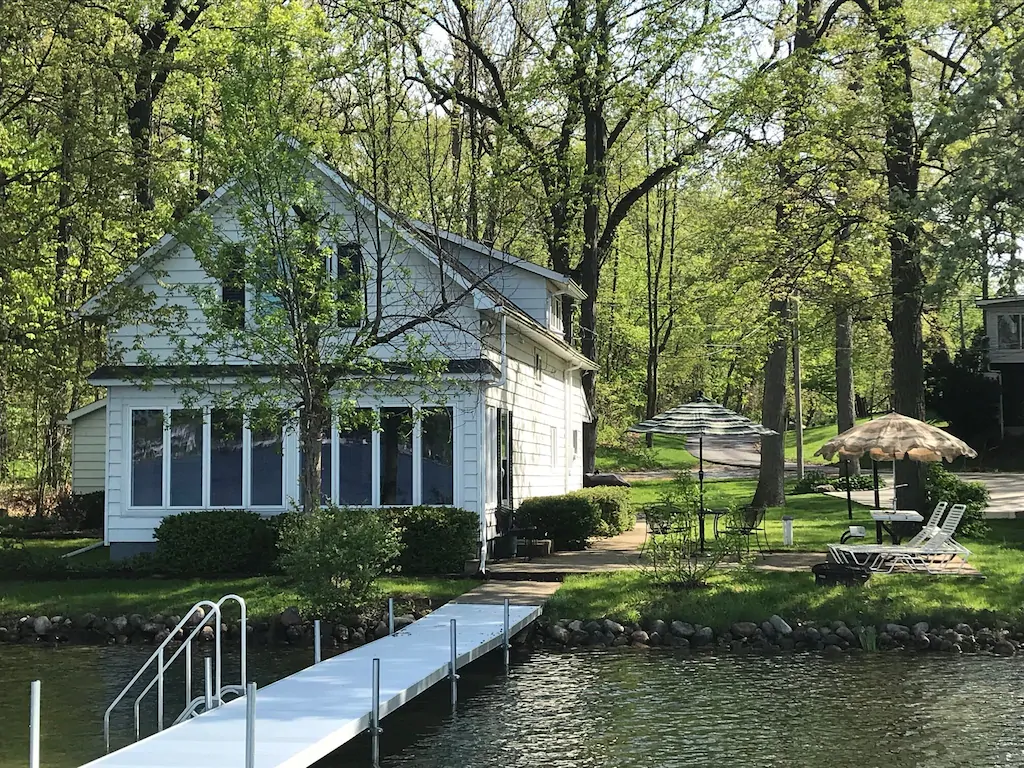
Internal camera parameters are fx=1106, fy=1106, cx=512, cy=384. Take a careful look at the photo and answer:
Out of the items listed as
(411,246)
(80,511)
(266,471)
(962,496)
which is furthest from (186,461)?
(962,496)

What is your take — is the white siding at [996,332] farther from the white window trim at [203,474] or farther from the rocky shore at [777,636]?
the white window trim at [203,474]

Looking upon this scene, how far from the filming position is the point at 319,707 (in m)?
9.92

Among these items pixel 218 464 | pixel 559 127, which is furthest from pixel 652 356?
pixel 218 464

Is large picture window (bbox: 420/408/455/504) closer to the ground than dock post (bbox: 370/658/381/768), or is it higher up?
higher up

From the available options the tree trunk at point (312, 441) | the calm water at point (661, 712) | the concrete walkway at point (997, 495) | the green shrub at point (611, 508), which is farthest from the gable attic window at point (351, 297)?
the concrete walkway at point (997, 495)

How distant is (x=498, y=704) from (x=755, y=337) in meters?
16.7

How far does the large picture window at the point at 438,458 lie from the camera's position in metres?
19.8

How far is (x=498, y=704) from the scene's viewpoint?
38.7ft

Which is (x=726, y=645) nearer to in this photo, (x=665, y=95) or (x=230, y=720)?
(x=230, y=720)

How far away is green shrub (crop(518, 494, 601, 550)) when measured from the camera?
22.0 m

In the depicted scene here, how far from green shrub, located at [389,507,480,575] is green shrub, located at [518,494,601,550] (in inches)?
133

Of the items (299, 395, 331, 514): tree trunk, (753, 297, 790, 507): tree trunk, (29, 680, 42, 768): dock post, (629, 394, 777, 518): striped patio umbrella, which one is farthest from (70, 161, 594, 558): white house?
(29, 680, 42, 768): dock post

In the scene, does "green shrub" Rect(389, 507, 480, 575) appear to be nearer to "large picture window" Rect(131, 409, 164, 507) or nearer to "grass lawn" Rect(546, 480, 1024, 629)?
"grass lawn" Rect(546, 480, 1024, 629)

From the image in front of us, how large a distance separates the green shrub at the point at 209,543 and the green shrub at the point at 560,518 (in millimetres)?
5406
